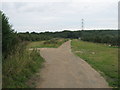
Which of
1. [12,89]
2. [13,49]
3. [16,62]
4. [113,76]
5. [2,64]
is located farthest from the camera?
[13,49]

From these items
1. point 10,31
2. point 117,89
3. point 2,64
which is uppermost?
point 10,31

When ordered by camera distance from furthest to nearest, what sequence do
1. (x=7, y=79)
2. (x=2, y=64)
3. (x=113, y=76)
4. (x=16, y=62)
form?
1. (x=113, y=76)
2. (x=16, y=62)
3. (x=2, y=64)
4. (x=7, y=79)

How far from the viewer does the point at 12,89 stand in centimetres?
741

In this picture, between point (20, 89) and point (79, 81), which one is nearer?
point (20, 89)

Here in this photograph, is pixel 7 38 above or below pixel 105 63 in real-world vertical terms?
above

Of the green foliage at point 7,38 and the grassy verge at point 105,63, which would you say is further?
the green foliage at point 7,38

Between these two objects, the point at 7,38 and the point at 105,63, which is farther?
the point at 105,63

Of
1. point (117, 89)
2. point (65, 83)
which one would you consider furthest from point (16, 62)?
point (117, 89)

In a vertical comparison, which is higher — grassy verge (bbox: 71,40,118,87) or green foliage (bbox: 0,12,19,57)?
green foliage (bbox: 0,12,19,57)

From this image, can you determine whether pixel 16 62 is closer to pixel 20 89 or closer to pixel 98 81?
pixel 20 89

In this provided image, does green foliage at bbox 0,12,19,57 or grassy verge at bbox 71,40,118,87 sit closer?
grassy verge at bbox 71,40,118,87

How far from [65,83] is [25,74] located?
2.05m

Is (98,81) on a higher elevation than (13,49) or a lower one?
lower

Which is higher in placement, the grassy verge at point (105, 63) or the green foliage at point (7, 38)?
the green foliage at point (7, 38)
